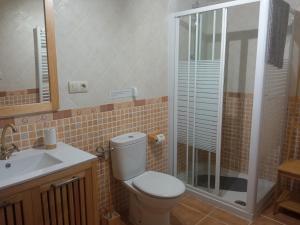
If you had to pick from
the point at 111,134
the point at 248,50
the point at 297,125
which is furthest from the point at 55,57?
the point at 297,125

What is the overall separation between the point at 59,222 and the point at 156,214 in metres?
0.86

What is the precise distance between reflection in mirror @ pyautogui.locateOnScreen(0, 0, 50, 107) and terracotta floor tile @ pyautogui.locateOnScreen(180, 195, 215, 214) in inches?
67.9

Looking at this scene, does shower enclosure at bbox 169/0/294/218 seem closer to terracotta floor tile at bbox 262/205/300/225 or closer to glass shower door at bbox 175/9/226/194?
glass shower door at bbox 175/9/226/194

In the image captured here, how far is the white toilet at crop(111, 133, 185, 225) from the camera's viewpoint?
1.86 meters

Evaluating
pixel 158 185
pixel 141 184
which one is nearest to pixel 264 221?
pixel 158 185

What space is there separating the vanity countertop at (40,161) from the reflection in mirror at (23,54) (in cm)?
34

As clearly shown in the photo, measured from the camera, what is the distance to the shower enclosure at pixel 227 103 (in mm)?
2107

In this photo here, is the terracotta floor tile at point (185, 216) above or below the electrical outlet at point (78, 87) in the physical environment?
below

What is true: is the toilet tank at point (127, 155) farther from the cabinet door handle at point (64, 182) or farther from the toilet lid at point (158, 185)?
the cabinet door handle at point (64, 182)

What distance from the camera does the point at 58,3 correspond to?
1.67 meters

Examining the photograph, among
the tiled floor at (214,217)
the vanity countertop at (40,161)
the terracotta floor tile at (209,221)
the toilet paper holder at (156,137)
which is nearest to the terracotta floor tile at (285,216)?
the tiled floor at (214,217)

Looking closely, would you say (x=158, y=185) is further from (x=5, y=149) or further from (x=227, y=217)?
(x=5, y=149)

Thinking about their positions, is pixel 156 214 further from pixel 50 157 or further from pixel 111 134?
pixel 50 157

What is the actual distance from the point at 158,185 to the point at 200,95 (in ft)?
3.18
